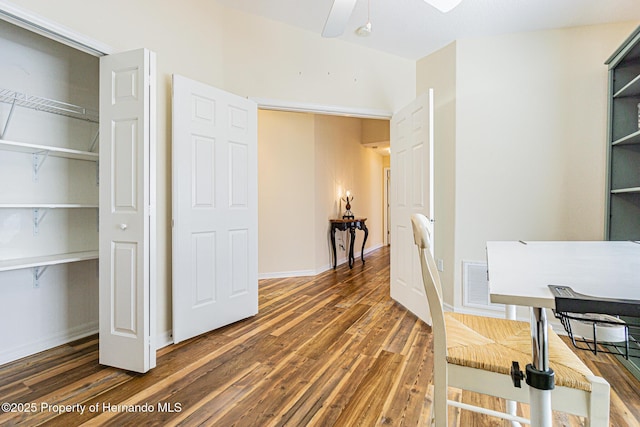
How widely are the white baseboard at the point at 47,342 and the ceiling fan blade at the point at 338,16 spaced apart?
295 cm

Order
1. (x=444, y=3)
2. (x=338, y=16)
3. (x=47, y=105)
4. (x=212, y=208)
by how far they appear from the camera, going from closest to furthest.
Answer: (x=444, y=3) < (x=338, y=16) < (x=47, y=105) < (x=212, y=208)

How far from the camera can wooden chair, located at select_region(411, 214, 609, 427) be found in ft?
3.11

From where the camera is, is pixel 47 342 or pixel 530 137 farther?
pixel 530 137

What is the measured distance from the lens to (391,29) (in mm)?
3066

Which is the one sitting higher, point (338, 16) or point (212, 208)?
point (338, 16)

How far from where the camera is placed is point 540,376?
819mm

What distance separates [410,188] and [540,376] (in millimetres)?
2402

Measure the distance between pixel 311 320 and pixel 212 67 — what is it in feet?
8.30

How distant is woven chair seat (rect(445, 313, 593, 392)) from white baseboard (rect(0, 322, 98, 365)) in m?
2.85

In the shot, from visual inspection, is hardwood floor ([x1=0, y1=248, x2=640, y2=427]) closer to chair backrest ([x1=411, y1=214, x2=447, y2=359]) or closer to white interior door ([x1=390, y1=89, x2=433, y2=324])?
white interior door ([x1=390, y1=89, x2=433, y2=324])

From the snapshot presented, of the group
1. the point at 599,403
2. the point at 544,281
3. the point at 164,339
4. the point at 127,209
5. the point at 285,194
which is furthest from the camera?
the point at 285,194

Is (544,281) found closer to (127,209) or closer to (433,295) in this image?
(433,295)

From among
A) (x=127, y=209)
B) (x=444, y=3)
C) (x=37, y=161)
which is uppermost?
(x=444, y=3)

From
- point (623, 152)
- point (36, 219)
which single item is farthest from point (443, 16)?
point (36, 219)
